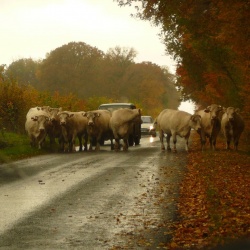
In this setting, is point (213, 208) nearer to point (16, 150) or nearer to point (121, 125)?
point (16, 150)

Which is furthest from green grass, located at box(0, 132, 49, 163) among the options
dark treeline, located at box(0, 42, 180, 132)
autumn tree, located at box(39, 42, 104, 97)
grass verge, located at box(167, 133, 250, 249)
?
autumn tree, located at box(39, 42, 104, 97)

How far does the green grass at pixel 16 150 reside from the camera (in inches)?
1011

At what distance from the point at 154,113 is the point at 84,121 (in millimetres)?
67827

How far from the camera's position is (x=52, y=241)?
29.6 feet

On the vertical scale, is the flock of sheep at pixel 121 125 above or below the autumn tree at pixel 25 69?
below

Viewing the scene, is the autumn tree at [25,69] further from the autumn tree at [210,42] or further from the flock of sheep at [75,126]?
the flock of sheep at [75,126]

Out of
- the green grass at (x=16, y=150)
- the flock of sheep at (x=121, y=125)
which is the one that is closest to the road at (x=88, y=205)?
the green grass at (x=16, y=150)

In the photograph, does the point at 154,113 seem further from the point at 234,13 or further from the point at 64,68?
the point at 234,13

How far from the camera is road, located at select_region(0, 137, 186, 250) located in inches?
362

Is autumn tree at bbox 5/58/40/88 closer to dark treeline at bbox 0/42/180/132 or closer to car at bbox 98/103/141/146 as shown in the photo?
dark treeline at bbox 0/42/180/132

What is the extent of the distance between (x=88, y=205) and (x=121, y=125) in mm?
18856

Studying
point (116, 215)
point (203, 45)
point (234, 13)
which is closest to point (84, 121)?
point (203, 45)

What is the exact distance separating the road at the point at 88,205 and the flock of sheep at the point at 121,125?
8.99 meters

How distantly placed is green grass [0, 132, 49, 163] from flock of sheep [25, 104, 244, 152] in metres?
0.80
